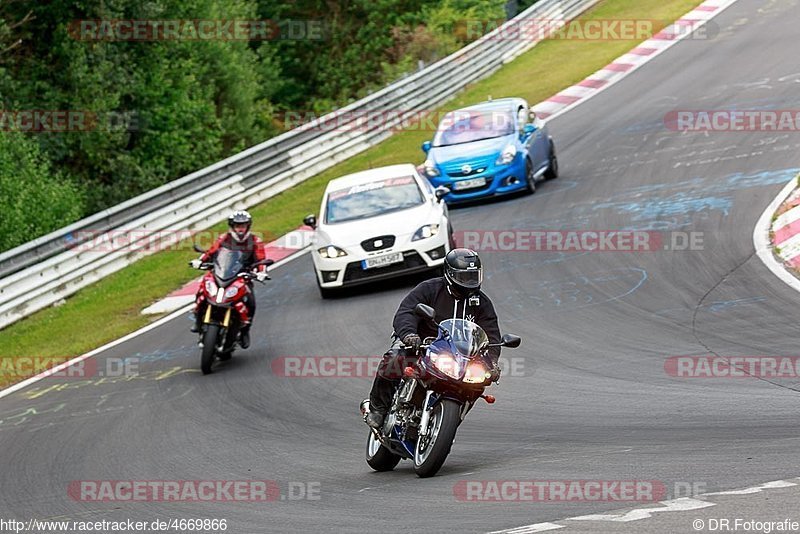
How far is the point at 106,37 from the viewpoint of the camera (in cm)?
3023

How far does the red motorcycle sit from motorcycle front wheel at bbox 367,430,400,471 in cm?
536

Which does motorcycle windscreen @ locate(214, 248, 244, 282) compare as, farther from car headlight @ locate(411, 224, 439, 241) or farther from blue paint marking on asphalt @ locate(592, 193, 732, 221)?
blue paint marking on asphalt @ locate(592, 193, 732, 221)

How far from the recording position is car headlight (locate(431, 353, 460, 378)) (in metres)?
8.07

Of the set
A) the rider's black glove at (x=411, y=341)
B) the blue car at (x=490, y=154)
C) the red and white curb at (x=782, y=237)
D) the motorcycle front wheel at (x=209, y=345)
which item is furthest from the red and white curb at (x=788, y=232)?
the rider's black glove at (x=411, y=341)

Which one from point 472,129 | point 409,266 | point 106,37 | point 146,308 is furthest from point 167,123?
point 409,266

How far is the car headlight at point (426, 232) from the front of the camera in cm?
1714

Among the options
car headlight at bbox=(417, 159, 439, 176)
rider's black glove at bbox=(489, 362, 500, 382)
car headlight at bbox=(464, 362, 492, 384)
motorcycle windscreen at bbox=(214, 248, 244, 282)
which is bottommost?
car headlight at bbox=(417, 159, 439, 176)

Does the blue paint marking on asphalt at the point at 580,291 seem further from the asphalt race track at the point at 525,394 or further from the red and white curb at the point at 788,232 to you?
the red and white curb at the point at 788,232

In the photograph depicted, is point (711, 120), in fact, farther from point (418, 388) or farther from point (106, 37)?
point (418, 388)

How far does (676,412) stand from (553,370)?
8.38 feet

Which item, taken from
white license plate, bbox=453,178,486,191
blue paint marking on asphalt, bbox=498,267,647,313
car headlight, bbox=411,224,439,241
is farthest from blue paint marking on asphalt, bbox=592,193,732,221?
car headlight, bbox=411,224,439,241

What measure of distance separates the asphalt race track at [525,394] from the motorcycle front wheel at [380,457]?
4.3 inches

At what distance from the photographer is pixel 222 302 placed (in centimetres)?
1432

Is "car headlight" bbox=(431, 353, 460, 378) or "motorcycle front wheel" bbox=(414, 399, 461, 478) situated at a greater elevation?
"car headlight" bbox=(431, 353, 460, 378)
